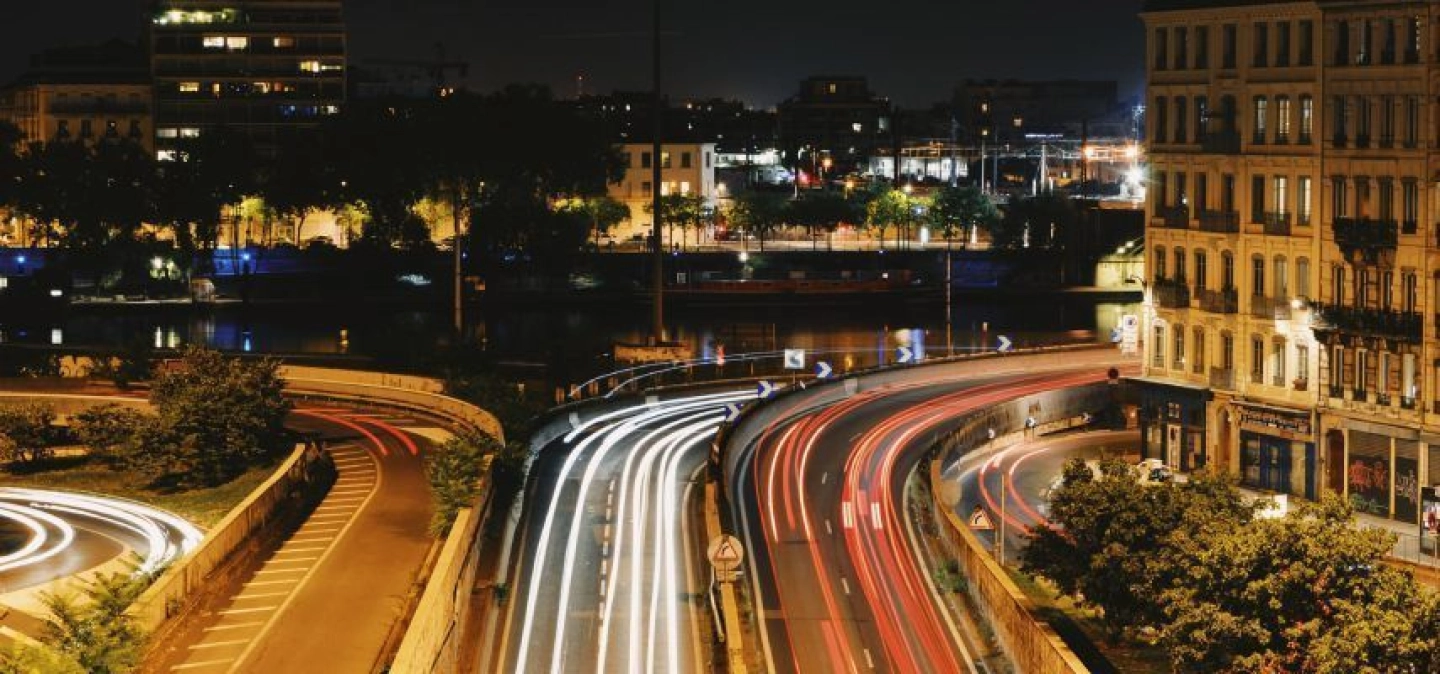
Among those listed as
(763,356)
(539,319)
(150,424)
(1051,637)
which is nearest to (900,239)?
(539,319)

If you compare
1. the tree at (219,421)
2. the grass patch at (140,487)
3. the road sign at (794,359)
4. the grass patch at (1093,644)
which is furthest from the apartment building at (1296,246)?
the grass patch at (140,487)

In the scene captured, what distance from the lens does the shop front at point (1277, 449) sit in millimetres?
60969

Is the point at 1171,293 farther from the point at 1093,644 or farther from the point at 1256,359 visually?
the point at 1093,644

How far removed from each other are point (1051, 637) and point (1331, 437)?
26.1m

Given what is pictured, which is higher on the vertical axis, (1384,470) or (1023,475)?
(1384,470)

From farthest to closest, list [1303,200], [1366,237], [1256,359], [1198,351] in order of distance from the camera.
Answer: [1198,351]
[1256,359]
[1303,200]
[1366,237]

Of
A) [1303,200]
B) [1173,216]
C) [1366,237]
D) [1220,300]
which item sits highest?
[1303,200]

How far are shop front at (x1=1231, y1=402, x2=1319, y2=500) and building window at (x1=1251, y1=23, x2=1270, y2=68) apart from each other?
424 inches

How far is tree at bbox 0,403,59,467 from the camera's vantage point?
6347 centimetres

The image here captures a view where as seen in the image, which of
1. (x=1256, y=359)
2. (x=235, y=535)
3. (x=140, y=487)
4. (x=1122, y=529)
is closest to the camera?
(x=1122, y=529)

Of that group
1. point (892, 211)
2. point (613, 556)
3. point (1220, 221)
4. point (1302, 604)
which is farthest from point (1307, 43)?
point (892, 211)

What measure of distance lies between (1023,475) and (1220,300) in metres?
8.83

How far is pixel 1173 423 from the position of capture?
2667 inches

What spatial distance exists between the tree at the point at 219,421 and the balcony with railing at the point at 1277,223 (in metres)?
30.9
